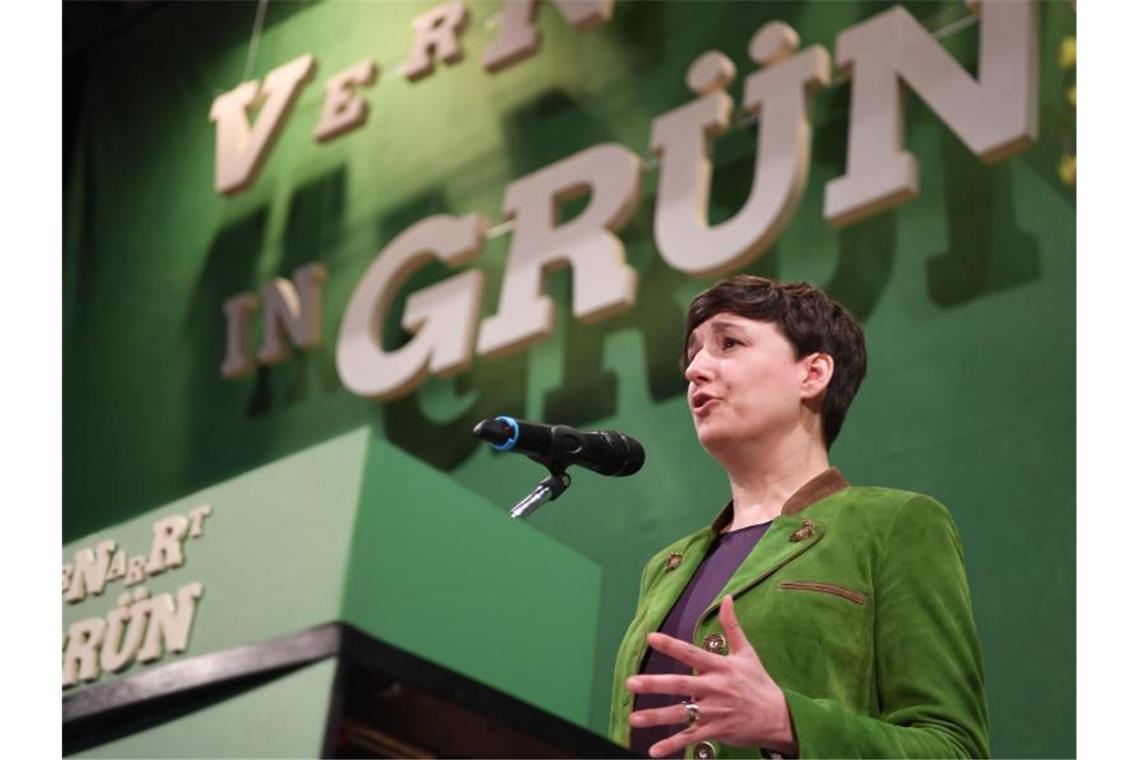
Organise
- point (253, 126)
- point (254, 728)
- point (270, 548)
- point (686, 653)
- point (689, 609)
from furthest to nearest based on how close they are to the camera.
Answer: point (253, 126) → point (270, 548) → point (254, 728) → point (689, 609) → point (686, 653)

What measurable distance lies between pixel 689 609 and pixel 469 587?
115cm

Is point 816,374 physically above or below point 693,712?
above

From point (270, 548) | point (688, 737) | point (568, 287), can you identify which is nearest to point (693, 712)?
point (688, 737)

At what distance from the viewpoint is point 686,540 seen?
1938 mm

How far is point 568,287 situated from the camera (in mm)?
4781

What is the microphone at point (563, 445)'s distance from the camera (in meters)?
1.73

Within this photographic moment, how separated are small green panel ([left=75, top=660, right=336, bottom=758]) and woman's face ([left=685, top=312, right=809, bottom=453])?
23.9 inches

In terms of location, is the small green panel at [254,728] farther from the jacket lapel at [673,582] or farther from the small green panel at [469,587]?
the jacket lapel at [673,582]

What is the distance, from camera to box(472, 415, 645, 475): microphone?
173cm

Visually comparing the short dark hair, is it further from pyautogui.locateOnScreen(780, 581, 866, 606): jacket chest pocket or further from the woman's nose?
pyautogui.locateOnScreen(780, 581, 866, 606): jacket chest pocket

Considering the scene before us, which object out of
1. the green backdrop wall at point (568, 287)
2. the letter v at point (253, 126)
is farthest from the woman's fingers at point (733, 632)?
the letter v at point (253, 126)

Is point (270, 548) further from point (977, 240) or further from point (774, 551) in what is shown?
point (977, 240)

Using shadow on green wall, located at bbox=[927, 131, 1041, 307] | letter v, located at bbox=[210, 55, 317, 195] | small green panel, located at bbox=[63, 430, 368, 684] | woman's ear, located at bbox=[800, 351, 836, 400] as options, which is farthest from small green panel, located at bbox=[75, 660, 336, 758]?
letter v, located at bbox=[210, 55, 317, 195]
